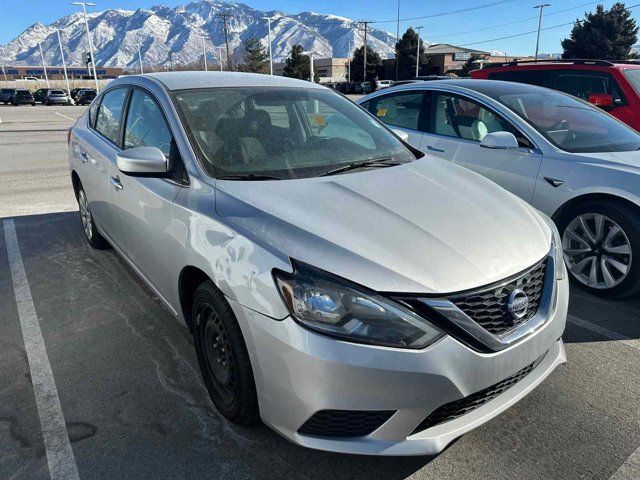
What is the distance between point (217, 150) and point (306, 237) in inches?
39.0

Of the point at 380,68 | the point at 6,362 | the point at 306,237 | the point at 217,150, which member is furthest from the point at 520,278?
the point at 380,68

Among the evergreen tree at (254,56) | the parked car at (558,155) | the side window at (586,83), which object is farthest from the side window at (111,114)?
the evergreen tree at (254,56)

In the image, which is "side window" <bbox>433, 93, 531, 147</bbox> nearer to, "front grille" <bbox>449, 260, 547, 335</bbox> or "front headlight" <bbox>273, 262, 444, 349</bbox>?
"front grille" <bbox>449, 260, 547, 335</bbox>

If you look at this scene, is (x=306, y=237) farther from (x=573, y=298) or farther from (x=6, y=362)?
(x=573, y=298)

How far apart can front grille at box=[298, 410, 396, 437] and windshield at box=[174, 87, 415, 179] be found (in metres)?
1.25

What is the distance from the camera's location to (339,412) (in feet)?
5.93

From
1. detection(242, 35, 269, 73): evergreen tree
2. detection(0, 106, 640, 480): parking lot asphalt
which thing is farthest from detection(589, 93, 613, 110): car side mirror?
detection(242, 35, 269, 73): evergreen tree

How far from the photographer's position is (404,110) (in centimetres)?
536

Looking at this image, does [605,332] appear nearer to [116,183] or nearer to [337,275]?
[337,275]

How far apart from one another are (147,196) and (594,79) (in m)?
6.72

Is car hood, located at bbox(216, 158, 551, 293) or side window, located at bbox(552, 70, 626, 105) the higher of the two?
side window, located at bbox(552, 70, 626, 105)

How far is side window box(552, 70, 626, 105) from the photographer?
6.65 m

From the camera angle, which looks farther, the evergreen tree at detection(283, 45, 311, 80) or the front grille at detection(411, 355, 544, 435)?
the evergreen tree at detection(283, 45, 311, 80)

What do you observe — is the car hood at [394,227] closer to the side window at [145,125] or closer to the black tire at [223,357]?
the black tire at [223,357]
